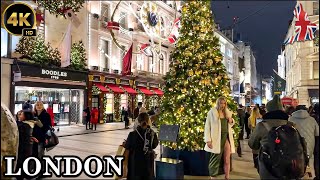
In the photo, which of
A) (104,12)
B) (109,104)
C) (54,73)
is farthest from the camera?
(109,104)

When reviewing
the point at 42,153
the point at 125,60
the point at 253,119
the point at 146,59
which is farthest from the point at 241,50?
the point at 42,153

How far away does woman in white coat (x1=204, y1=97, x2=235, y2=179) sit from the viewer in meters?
7.07

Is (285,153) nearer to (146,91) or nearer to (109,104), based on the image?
(109,104)

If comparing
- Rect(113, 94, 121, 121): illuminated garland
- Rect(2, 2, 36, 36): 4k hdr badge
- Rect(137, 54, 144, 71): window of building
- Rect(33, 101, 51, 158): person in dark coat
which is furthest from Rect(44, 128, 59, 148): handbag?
Rect(137, 54, 144, 71): window of building

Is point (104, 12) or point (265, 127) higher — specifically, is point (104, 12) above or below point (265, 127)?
above

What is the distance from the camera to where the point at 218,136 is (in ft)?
23.2

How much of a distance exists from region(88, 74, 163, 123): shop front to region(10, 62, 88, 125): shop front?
1.20 meters

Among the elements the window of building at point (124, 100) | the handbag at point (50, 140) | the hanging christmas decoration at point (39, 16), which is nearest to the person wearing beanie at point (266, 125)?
the handbag at point (50, 140)

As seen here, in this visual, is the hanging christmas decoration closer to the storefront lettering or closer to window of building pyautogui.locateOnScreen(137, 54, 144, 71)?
the storefront lettering

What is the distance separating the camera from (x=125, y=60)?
88.0 ft

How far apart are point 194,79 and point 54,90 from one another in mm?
18448

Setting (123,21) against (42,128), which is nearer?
(42,128)

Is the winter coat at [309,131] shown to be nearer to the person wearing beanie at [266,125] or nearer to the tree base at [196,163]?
the person wearing beanie at [266,125]

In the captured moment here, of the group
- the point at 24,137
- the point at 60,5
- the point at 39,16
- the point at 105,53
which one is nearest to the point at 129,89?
the point at 105,53
